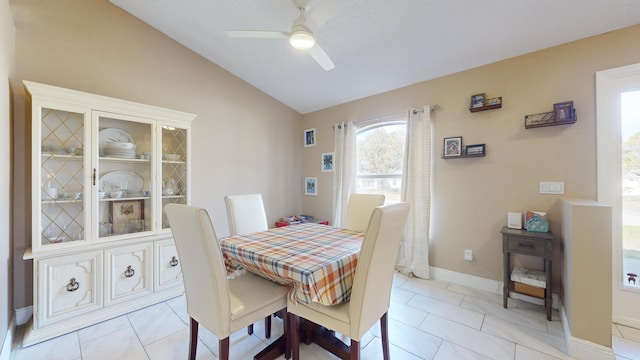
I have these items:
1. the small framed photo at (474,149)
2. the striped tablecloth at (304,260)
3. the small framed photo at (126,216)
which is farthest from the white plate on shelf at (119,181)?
the small framed photo at (474,149)

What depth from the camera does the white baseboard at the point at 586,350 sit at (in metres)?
1.63

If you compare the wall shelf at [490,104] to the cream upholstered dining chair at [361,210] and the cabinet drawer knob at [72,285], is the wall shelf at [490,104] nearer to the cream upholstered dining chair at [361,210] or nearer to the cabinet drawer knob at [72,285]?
the cream upholstered dining chair at [361,210]

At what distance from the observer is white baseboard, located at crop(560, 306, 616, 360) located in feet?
5.34

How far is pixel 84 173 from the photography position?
215 centimetres

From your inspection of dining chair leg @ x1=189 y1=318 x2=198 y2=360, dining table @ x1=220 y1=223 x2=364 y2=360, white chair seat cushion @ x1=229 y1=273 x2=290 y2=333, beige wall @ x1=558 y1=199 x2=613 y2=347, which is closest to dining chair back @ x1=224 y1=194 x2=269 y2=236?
dining table @ x1=220 y1=223 x2=364 y2=360

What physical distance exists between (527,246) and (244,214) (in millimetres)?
2625

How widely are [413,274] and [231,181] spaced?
2690mm

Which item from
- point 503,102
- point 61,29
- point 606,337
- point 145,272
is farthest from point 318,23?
point 606,337

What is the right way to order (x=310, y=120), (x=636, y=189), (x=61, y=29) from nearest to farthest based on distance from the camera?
(x=636, y=189) → (x=61, y=29) → (x=310, y=120)

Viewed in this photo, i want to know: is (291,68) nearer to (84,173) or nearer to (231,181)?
(231,181)

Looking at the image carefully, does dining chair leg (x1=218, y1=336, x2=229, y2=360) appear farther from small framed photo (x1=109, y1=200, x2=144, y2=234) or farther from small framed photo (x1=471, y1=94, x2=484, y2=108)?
small framed photo (x1=471, y1=94, x2=484, y2=108)

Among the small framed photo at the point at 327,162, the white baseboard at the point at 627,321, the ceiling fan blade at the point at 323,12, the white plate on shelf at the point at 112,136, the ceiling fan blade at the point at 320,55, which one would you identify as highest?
the ceiling fan blade at the point at 323,12

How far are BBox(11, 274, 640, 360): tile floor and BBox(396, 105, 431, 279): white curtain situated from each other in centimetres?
67

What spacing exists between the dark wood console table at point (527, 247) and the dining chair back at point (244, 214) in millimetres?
2348
